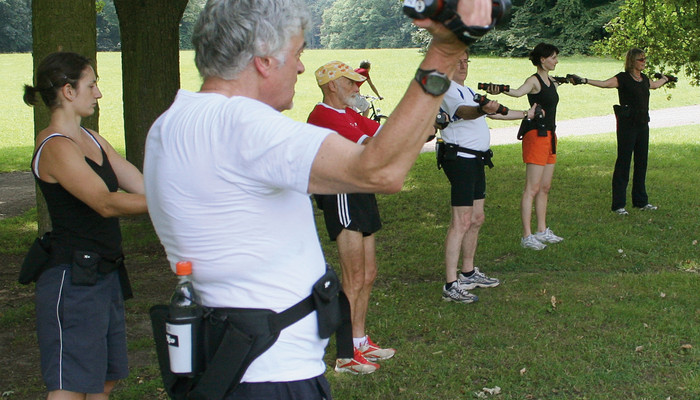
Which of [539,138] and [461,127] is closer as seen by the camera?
[461,127]

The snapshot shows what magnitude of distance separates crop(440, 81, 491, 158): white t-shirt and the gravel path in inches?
284

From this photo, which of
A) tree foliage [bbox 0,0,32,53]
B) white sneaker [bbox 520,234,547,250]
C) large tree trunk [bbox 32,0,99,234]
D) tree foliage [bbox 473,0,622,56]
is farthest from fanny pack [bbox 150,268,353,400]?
tree foliage [bbox 0,0,32,53]

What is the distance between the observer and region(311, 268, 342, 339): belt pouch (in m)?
2.07

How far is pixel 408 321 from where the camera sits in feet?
19.3

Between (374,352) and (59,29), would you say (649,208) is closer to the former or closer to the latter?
(374,352)

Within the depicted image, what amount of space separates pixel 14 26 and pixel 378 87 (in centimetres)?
4072

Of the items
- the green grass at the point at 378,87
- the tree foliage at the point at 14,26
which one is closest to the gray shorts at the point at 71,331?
the green grass at the point at 378,87

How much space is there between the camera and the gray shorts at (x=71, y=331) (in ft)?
10.9

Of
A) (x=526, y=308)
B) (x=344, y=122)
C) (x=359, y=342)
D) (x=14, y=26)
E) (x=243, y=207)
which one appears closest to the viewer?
(x=243, y=207)

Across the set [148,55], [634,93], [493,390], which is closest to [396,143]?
[493,390]

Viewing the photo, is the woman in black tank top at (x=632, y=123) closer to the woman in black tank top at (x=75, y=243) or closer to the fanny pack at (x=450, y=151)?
the fanny pack at (x=450, y=151)

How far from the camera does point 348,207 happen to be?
4.89 metres

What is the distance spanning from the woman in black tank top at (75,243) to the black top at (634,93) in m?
7.58

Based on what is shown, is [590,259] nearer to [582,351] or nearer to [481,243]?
[481,243]
